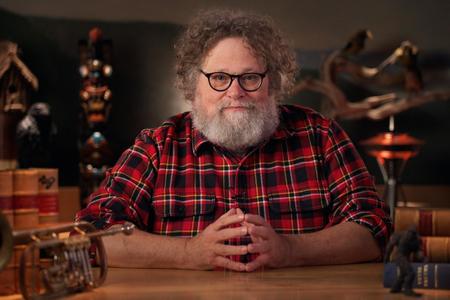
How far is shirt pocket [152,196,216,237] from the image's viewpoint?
7.86 feet

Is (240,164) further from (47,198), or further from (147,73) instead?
(147,73)

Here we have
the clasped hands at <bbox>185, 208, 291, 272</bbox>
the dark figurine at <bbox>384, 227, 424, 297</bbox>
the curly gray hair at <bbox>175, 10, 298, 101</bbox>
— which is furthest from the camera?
the curly gray hair at <bbox>175, 10, 298, 101</bbox>

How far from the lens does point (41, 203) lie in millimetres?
1748

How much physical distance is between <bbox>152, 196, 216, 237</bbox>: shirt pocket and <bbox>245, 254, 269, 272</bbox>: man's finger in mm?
381

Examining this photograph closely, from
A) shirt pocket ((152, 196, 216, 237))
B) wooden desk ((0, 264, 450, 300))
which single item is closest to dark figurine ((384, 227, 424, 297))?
wooden desk ((0, 264, 450, 300))

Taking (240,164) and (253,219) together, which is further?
(240,164)

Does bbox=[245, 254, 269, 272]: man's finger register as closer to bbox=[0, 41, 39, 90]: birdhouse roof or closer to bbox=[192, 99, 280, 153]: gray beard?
bbox=[192, 99, 280, 153]: gray beard

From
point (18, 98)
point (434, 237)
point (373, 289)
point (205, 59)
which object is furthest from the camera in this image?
point (18, 98)

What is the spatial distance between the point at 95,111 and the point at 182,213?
2.05 meters

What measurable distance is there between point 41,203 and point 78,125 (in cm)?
297

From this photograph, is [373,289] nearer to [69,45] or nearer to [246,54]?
[246,54]

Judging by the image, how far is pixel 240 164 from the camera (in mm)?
2473

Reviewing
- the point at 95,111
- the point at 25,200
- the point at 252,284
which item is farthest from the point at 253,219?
the point at 95,111

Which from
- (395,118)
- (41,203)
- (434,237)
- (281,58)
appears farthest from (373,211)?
(395,118)
